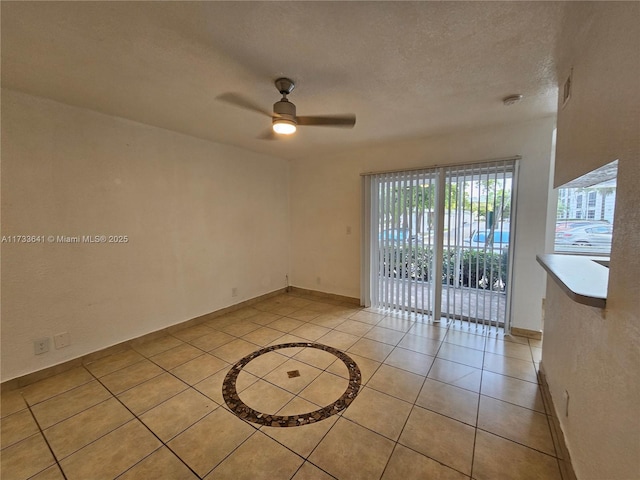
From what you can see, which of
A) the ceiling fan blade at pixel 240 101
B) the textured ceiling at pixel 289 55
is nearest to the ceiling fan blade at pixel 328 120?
the textured ceiling at pixel 289 55

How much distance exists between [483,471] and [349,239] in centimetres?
301

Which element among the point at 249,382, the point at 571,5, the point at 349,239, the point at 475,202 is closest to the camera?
Result: the point at 571,5

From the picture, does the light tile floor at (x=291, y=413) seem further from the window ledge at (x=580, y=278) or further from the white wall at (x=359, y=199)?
the window ledge at (x=580, y=278)

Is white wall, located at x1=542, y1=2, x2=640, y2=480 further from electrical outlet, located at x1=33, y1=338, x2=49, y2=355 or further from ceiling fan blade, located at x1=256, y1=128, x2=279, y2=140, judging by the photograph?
electrical outlet, located at x1=33, y1=338, x2=49, y2=355

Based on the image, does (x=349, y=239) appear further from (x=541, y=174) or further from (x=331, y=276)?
(x=541, y=174)

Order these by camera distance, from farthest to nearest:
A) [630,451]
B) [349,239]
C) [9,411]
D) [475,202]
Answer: [349,239] < [475,202] < [9,411] < [630,451]

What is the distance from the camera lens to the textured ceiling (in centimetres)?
128

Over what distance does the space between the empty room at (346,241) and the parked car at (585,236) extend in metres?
0.02

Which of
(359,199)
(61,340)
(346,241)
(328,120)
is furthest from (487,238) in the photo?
(61,340)

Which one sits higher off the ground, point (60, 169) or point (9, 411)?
point (60, 169)

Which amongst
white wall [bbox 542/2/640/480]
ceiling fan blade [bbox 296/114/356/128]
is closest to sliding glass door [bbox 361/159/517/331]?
white wall [bbox 542/2/640/480]

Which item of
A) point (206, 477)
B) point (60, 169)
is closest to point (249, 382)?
point (206, 477)

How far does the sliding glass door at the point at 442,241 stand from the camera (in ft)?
9.71

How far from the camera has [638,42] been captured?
86cm
